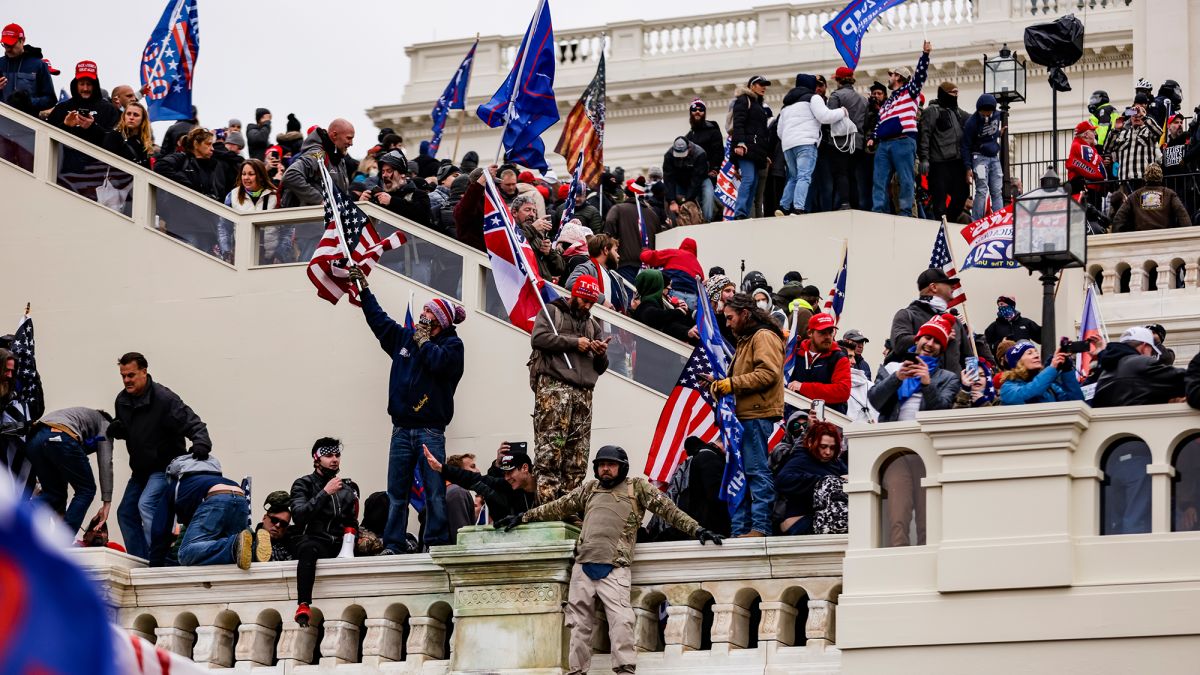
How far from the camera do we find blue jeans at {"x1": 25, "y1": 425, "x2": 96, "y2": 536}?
14406 mm

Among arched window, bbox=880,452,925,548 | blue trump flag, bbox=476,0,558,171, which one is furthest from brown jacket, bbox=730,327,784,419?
blue trump flag, bbox=476,0,558,171

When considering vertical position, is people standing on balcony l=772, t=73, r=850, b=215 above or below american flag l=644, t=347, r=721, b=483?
above

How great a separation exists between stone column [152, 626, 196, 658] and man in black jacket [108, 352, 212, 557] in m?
1.28

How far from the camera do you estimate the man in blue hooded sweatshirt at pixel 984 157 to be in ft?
72.1

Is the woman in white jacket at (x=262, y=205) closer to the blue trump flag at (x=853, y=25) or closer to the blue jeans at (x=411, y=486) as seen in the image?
the blue jeans at (x=411, y=486)

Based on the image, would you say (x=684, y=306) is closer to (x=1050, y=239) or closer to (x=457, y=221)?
(x=457, y=221)

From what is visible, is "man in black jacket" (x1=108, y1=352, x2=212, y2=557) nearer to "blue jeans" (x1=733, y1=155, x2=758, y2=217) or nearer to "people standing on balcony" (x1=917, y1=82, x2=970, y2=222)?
"blue jeans" (x1=733, y1=155, x2=758, y2=217)

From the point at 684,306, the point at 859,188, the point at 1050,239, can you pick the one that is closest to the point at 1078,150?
the point at 859,188

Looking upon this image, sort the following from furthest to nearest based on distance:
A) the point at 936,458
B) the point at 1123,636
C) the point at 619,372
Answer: the point at 619,372 → the point at 936,458 → the point at 1123,636

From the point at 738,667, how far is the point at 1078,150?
11221 mm

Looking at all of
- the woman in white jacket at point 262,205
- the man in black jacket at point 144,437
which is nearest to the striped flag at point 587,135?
the woman in white jacket at point 262,205

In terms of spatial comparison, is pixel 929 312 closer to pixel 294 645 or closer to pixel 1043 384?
pixel 1043 384

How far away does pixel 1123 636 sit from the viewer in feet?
33.0

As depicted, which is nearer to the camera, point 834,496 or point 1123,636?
point 1123,636
